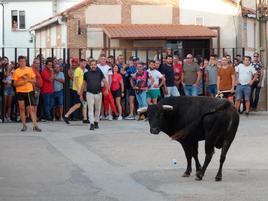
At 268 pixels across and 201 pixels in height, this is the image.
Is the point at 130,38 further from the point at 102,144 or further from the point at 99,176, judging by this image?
the point at 99,176

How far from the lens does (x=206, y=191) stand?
32.9 ft

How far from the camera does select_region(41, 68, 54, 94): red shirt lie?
20.7 m

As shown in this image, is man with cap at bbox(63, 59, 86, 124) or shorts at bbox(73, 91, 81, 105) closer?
man with cap at bbox(63, 59, 86, 124)

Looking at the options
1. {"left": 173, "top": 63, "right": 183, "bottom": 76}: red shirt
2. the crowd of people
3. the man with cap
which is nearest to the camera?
the man with cap

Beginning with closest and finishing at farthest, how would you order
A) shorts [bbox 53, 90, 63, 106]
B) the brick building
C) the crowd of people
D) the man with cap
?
1. the man with cap
2. the crowd of people
3. shorts [bbox 53, 90, 63, 106]
4. the brick building

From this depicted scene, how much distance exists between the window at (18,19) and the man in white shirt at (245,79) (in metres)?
36.2

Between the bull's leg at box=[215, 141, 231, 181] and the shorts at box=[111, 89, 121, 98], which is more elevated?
the shorts at box=[111, 89, 121, 98]

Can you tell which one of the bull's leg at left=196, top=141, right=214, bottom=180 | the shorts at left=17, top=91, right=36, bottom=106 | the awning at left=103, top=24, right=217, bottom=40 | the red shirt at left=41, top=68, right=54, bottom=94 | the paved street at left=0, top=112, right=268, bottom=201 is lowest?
the paved street at left=0, top=112, right=268, bottom=201

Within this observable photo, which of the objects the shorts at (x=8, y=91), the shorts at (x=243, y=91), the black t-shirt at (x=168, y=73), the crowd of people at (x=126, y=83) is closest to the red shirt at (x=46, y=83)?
the crowd of people at (x=126, y=83)

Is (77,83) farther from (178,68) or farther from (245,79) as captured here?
(245,79)

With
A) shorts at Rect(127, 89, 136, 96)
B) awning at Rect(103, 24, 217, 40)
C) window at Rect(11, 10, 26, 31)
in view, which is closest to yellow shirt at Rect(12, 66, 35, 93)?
shorts at Rect(127, 89, 136, 96)

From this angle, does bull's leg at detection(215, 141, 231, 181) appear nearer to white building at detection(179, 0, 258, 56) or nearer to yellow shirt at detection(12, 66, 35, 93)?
yellow shirt at detection(12, 66, 35, 93)

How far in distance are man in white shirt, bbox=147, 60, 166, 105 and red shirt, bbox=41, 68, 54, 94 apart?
2.91 meters

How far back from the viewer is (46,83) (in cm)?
2072
